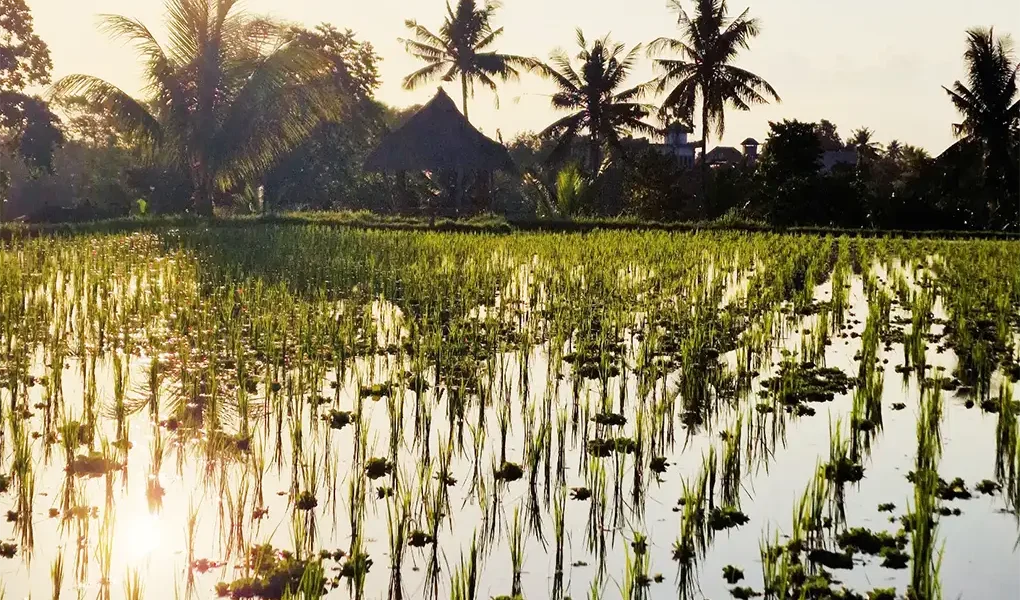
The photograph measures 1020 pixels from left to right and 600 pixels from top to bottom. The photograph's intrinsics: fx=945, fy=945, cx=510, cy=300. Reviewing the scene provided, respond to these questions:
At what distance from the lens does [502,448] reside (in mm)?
3939

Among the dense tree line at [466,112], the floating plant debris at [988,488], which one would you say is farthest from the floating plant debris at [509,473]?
the dense tree line at [466,112]

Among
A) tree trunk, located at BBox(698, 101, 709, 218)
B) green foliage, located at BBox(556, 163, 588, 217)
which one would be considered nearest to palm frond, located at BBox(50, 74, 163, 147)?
green foliage, located at BBox(556, 163, 588, 217)

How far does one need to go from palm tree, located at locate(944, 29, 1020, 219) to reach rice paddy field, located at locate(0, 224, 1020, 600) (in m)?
18.7

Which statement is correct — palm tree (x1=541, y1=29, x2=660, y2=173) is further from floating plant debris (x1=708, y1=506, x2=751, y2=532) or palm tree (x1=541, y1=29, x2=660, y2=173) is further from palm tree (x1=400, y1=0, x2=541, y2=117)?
floating plant debris (x1=708, y1=506, x2=751, y2=532)

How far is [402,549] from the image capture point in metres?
2.92

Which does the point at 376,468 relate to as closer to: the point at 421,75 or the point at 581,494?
the point at 581,494

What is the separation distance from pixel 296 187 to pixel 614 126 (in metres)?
10.5

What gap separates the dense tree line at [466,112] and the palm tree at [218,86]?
0.03 m

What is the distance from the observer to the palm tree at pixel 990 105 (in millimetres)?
24750

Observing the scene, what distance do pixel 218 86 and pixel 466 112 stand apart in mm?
14411

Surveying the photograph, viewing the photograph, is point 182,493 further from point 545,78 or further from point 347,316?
point 545,78

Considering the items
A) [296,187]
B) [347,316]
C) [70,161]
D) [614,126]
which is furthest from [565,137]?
[70,161]

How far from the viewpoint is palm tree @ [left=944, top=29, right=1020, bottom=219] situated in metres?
24.8

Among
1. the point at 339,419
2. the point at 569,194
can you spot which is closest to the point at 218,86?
the point at 569,194
